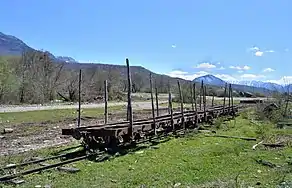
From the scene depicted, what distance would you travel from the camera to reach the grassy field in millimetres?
8445

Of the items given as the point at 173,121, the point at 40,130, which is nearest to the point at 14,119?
the point at 40,130

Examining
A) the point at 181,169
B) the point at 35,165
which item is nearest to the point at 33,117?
the point at 35,165

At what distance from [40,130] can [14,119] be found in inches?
248

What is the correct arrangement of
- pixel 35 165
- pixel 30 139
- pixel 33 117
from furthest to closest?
1. pixel 33 117
2. pixel 30 139
3. pixel 35 165

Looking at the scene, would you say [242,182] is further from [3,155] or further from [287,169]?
[3,155]

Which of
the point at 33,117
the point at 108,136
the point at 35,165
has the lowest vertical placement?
the point at 35,165

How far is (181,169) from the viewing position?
988 centimetres

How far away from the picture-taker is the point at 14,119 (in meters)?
24.5

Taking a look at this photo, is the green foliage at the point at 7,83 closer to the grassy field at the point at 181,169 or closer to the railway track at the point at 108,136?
the railway track at the point at 108,136

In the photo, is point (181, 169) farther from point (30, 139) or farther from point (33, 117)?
point (33, 117)

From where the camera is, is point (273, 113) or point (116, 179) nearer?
point (116, 179)

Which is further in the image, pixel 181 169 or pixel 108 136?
pixel 108 136

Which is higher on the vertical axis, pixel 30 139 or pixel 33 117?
pixel 33 117

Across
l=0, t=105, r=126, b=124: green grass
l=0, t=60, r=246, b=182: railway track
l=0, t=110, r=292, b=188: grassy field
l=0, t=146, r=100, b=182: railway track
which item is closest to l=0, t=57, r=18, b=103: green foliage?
l=0, t=105, r=126, b=124: green grass
